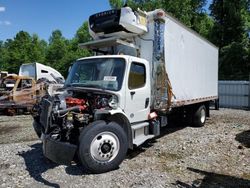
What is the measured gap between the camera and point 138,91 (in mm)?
7613

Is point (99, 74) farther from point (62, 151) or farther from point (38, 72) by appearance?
point (38, 72)

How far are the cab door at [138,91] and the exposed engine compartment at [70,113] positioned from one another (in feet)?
1.88

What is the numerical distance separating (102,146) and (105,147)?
7 centimetres

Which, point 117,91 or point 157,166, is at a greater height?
point 117,91

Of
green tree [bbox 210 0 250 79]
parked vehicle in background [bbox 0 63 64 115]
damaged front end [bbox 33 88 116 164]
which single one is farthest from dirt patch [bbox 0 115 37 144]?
green tree [bbox 210 0 250 79]

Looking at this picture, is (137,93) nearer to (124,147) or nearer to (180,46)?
(124,147)

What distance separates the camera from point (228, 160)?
752 centimetres

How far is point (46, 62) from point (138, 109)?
51358 mm

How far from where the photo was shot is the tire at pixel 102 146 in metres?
6.12

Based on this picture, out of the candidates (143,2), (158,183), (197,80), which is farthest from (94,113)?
(143,2)

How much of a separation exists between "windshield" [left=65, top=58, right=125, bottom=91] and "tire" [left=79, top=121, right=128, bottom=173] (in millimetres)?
992

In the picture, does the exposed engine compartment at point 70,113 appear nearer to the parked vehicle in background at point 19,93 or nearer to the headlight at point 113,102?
the headlight at point 113,102

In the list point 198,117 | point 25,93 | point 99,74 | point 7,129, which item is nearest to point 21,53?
point 25,93

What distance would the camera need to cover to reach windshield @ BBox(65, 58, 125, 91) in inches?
282
